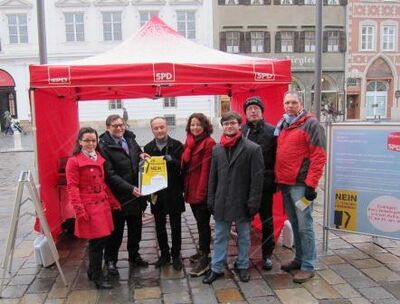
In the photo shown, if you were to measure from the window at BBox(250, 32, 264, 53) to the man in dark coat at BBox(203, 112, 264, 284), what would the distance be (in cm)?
2876

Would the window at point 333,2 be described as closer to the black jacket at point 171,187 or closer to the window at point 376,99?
the window at point 376,99

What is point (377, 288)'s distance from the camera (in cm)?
417

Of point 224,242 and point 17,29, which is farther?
point 17,29

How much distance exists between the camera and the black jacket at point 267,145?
4.59 metres

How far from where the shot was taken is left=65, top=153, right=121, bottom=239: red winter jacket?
4.05 meters

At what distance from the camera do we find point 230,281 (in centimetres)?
439

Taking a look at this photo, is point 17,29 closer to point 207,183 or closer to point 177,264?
point 177,264

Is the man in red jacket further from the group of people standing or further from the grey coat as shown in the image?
the grey coat

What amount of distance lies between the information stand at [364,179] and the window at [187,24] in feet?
88.8

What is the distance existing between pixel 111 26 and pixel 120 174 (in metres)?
27.9

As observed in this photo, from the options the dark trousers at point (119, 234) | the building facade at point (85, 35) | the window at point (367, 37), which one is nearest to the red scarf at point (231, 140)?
the dark trousers at point (119, 234)

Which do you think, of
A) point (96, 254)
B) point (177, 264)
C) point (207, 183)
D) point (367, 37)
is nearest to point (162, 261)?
point (177, 264)

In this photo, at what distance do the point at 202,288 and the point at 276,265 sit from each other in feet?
3.23

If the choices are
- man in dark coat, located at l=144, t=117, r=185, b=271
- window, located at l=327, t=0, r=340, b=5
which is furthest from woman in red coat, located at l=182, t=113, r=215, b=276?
window, located at l=327, t=0, r=340, b=5
